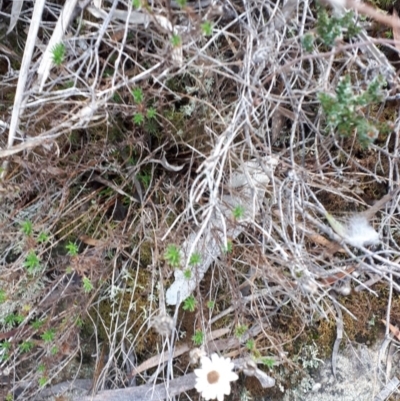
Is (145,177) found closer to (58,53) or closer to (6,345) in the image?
(58,53)

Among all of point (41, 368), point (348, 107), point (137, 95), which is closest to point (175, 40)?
point (137, 95)

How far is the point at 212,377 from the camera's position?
1.46 metres

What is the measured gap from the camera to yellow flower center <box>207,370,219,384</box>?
57.1 inches

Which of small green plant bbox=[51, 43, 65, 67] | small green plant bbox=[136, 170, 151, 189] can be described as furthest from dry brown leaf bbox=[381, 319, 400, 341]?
small green plant bbox=[51, 43, 65, 67]

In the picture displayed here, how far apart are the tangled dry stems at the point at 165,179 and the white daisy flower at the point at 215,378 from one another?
0.12m

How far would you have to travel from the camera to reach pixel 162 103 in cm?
150

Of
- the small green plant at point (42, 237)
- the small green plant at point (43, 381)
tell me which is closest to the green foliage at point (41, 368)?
the small green plant at point (43, 381)

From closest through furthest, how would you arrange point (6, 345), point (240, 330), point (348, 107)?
point (348, 107) → point (240, 330) → point (6, 345)

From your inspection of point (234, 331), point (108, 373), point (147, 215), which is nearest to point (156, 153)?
point (147, 215)

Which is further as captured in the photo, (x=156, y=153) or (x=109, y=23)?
(x=156, y=153)

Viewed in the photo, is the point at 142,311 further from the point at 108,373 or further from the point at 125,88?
the point at 125,88

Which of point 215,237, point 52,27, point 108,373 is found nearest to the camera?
point 215,237

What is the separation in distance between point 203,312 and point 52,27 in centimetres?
99

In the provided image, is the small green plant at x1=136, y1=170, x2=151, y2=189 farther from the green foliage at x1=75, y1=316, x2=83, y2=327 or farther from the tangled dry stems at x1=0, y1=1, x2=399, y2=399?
the green foliage at x1=75, y1=316, x2=83, y2=327
